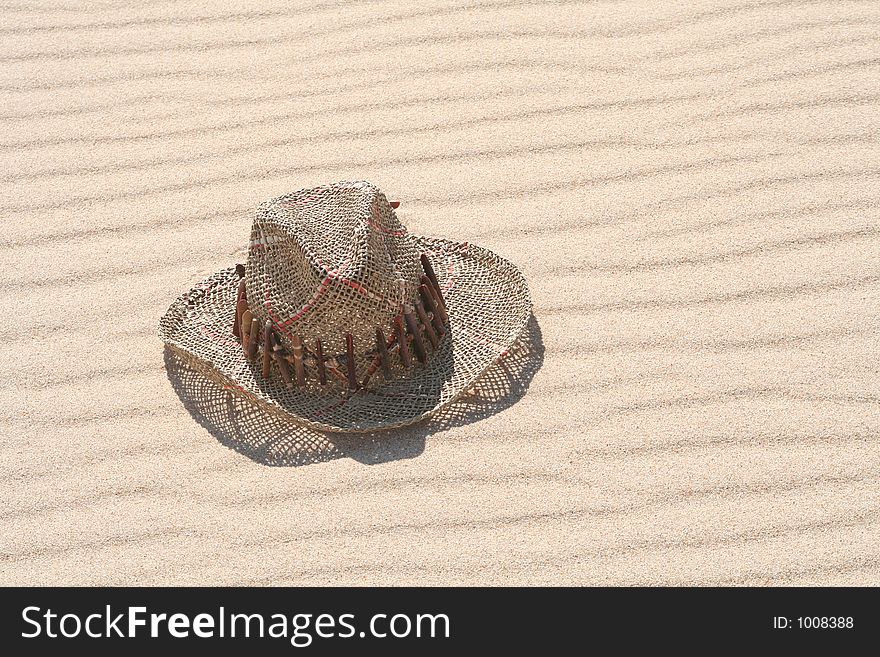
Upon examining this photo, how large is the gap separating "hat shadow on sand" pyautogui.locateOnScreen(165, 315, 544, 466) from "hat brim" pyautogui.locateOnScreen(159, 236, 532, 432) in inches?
1.9

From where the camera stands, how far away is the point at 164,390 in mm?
4066

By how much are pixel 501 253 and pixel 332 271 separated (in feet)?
3.21

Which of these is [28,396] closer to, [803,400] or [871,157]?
[803,400]

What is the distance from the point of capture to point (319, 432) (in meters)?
3.83

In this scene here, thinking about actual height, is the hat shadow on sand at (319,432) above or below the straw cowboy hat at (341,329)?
below

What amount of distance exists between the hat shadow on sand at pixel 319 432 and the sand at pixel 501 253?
0.4 inches

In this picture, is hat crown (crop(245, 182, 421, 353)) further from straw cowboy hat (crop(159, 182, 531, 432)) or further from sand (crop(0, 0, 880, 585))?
sand (crop(0, 0, 880, 585))

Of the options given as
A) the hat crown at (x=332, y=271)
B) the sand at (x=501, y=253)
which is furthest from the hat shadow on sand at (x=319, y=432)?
the hat crown at (x=332, y=271)

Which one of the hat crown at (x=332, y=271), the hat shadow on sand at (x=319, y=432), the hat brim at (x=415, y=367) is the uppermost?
the hat crown at (x=332, y=271)

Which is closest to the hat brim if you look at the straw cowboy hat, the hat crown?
the straw cowboy hat

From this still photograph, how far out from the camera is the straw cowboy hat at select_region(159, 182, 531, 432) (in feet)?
12.4

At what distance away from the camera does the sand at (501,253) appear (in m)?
3.54

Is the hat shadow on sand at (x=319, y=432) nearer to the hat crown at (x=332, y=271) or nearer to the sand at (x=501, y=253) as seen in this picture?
the sand at (x=501, y=253)

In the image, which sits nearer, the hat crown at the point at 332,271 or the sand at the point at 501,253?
the sand at the point at 501,253
